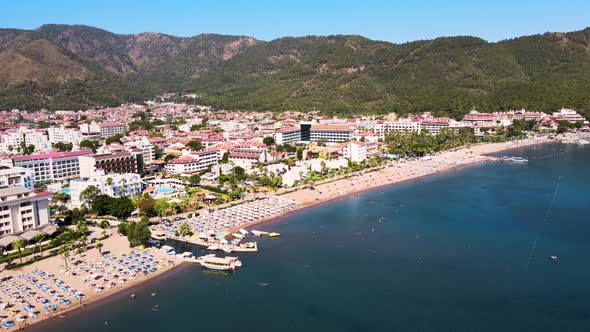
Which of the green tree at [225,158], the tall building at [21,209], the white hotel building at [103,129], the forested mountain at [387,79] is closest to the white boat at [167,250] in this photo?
the tall building at [21,209]

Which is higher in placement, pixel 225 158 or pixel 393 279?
pixel 225 158

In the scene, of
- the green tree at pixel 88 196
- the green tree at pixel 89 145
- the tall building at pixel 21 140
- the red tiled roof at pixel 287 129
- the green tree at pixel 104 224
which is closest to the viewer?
the green tree at pixel 104 224

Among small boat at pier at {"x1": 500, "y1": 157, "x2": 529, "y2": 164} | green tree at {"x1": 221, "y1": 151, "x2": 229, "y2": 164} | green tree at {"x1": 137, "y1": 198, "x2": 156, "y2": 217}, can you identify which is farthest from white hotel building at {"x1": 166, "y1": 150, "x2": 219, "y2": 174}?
small boat at pier at {"x1": 500, "y1": 157, "x2": 529, "y2": 164}

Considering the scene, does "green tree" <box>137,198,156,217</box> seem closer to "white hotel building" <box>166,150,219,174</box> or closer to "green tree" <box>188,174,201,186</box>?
"green tree" <box>188,174,201,186</box>

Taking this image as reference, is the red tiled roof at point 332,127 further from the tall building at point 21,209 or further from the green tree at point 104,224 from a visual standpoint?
the tall building at point 21,209

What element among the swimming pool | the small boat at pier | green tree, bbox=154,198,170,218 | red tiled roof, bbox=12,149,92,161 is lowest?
the small boat at pier

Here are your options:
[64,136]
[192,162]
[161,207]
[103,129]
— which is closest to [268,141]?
[192,162]

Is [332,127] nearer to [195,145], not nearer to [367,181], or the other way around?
[195,145]
